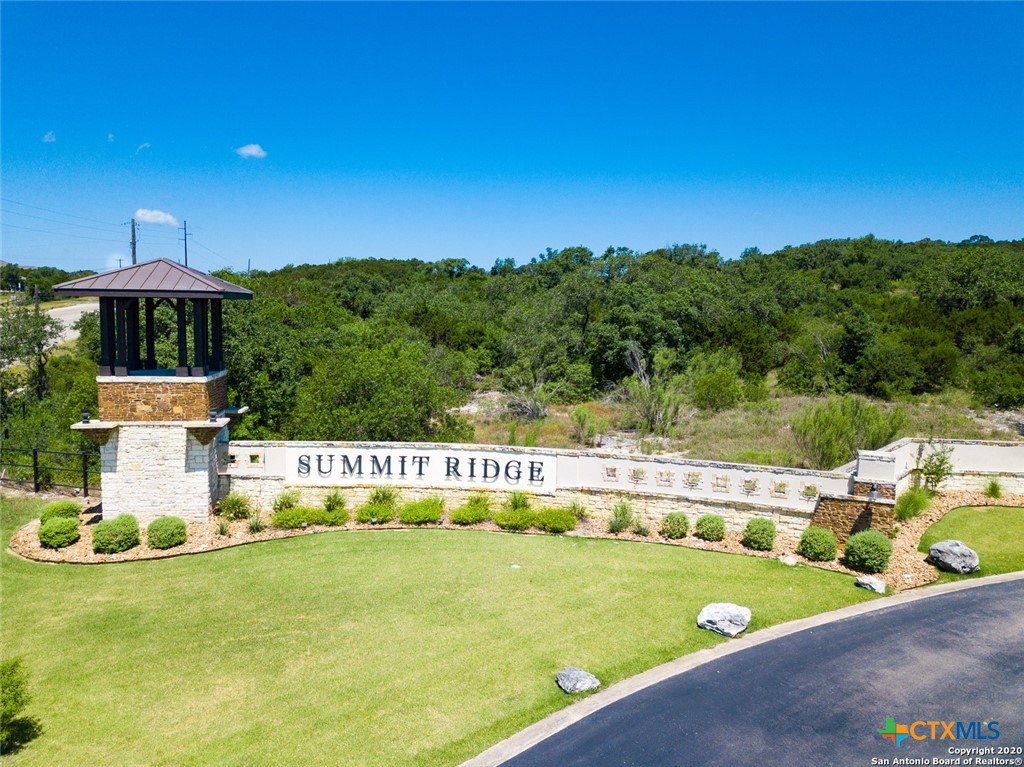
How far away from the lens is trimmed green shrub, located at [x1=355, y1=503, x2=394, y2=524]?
1563 cm

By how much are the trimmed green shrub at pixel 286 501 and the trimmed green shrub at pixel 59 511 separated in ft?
12.0

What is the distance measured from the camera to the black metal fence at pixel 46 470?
17328mm

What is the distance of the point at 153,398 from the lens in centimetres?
1487

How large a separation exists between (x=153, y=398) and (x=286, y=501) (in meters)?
3.62

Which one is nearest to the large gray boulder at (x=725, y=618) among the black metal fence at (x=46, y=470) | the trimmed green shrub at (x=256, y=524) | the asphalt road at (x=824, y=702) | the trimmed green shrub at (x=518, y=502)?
the asphalt road at (x=824, y=702)

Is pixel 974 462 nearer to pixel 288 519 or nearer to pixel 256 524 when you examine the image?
pixel 288 519

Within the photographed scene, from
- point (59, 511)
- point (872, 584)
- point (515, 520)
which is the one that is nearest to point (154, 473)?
point (59, 511)

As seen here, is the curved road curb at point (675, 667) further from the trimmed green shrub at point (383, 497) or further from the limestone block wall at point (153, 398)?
the limestone block wall at point (153, 398)

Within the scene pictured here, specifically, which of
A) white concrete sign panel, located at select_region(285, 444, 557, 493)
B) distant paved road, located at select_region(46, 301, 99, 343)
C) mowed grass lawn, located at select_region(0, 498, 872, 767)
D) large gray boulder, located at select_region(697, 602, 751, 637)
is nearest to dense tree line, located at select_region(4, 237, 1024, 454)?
white concrete sign panel, located at select_region(285, 444, 557, 493)

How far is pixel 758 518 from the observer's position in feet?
47.9

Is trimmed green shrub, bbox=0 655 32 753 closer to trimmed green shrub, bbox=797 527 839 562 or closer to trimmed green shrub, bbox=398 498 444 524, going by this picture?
trimmed green shrub, bbox=398 498 444 524

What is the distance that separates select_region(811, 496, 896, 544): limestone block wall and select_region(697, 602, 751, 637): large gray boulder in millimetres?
4346

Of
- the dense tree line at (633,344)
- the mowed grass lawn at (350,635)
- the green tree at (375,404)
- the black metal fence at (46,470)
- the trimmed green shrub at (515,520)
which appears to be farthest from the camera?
the dense tree line at (633,344)

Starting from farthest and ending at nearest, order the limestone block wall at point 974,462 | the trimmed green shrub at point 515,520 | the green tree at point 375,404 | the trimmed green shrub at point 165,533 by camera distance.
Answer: the green tree at point 375,404 < the limestone block wall at point 974,462 < the trimmed green shrub at point 515,520 < the trimmed green shrub at point 165,533
